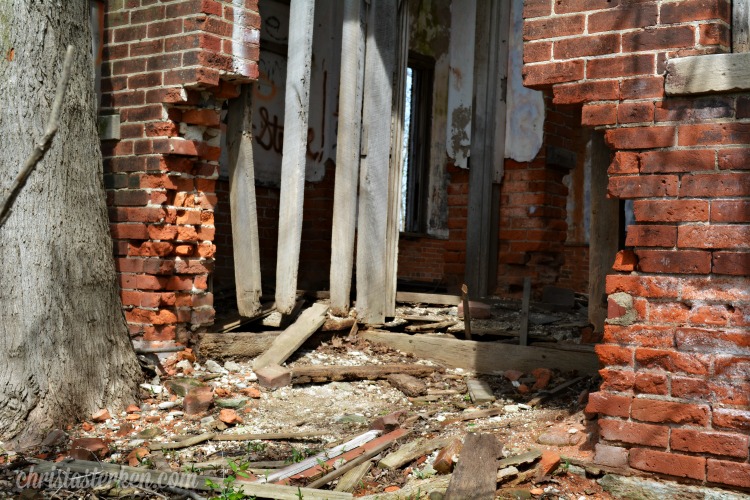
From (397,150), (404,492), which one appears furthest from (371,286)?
(404,492)

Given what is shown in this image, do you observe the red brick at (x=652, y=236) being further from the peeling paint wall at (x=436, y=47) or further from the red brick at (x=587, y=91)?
the peeling paint wall at (x=436, y=47)

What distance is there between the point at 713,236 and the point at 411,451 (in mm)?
1717

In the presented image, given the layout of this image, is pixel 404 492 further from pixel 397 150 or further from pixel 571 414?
pixel 397 150

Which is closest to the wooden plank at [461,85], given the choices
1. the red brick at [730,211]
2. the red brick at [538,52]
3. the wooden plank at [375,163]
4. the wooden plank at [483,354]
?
the wooden plank at [375,163]

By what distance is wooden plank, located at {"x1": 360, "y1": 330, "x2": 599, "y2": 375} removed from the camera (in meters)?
5.35

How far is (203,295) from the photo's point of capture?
5.68 meters

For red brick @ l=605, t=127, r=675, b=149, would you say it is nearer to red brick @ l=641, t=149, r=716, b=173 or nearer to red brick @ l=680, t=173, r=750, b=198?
red brick @ l=641, t=149, r=716, b=173

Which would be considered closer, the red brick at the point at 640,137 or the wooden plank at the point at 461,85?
the red brick at the point at 640,137

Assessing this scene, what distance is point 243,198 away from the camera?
5.84 meters

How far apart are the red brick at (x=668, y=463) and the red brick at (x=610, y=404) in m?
0.17

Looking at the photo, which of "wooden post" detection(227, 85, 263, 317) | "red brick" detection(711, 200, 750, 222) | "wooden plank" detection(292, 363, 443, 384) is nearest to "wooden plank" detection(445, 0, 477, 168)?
"wooden post" detection(227, 85, 263, 317)

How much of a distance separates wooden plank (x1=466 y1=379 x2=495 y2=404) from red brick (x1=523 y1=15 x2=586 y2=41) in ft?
7.20

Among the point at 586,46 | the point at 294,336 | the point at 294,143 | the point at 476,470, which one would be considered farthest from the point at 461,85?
the point at 476,470

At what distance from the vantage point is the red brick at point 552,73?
12.5 feet
